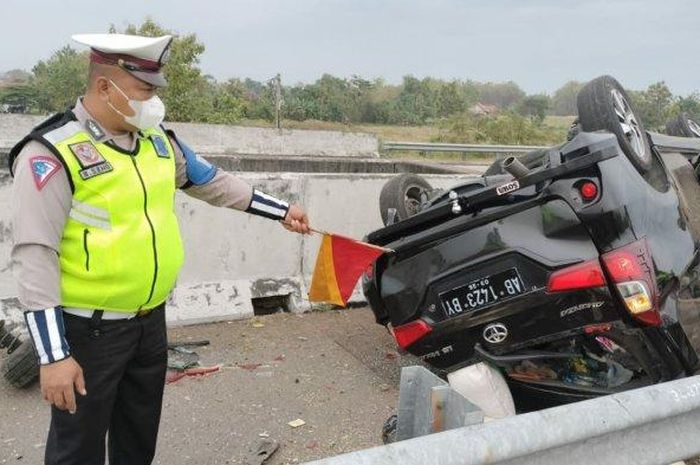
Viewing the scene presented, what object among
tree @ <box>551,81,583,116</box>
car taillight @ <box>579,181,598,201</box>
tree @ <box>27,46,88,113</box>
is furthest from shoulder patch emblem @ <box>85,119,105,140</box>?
tree @ <box>551,81,583,116</box>

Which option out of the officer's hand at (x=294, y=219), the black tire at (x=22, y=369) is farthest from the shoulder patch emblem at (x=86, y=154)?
the black tire at (x=22, y=369)

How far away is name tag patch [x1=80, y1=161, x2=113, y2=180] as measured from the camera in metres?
2.35

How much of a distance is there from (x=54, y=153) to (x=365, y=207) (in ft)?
13.1

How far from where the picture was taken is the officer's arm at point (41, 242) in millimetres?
2275

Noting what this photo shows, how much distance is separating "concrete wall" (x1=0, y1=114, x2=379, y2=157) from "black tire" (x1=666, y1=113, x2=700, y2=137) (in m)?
8.86

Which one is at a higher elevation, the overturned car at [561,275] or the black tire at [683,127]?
the black tire at [683,127]

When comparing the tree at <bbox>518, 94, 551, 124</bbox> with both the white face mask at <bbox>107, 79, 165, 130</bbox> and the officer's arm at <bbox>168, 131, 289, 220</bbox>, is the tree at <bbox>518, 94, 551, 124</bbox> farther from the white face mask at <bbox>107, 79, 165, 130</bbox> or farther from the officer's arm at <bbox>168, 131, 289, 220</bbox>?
the white face mask at <bbox>107, 79, 165, 130</bbox>

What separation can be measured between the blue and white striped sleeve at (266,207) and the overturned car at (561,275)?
840mm

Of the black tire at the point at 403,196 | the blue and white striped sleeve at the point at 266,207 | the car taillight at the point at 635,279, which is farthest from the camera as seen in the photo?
the black tire at the point at 403,196

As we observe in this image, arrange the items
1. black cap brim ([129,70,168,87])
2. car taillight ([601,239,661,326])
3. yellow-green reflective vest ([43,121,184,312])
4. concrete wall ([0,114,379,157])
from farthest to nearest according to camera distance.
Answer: concrete wall ([0,114,379,157]) → car taillight ([601,239,661,326]) → black cap brim ([129,70,168,87]) → yellow-green reflective vest ([43,121,184,312])

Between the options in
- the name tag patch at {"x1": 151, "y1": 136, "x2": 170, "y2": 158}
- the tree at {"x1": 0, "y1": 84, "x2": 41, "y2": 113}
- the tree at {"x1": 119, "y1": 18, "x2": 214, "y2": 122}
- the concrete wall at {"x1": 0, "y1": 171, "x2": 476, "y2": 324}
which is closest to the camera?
the name tag patch at {"x1": 151, "y1": 136, "x2": 170, "y2": 158}

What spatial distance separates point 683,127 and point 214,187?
172 inches

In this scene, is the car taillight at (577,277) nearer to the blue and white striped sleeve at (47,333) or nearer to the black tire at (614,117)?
the black tire at (614,117)

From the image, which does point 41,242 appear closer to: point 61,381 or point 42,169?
point 42,169
